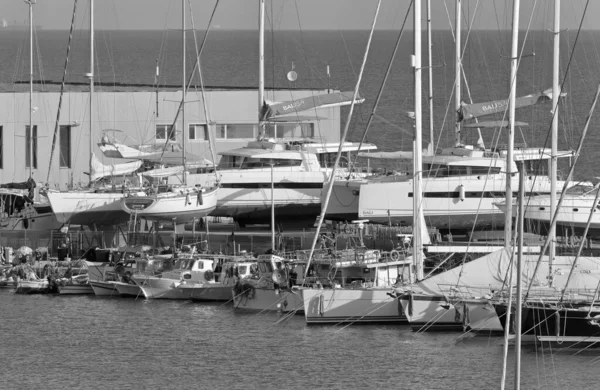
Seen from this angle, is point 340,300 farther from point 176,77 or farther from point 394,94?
point 176,77

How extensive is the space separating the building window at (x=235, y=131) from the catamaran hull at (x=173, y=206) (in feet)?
29.6

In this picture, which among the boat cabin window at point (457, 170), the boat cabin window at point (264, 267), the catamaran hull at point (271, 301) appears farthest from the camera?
the boat cabin window at point (457, 170)

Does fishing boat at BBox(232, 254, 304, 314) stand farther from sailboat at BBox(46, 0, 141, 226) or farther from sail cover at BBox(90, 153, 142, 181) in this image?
sail cover at BBox(90, 153, 142, 181)

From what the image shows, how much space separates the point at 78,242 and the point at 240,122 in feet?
44.0

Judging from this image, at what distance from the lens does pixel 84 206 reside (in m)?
58.1

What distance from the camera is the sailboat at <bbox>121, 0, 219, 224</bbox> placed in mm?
57156

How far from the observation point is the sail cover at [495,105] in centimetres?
5322

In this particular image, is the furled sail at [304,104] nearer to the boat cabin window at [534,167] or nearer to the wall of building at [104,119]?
the wall of building at [104,119]

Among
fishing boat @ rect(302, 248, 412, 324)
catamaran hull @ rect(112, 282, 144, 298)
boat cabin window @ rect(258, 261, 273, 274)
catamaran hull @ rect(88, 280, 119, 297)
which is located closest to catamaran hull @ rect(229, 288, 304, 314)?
boat cabin window @ rect(258, 261, 273, 274)

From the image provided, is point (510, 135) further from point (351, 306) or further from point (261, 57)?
point (261, 57)

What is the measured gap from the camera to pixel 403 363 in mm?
37719

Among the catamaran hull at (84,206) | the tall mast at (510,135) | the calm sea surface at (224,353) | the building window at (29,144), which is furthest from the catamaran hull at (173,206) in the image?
the tall mast at (510,135)

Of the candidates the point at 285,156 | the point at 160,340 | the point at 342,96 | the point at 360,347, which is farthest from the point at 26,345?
the point at 342,96

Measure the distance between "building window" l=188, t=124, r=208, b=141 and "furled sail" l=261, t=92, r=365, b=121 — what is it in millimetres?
6029
